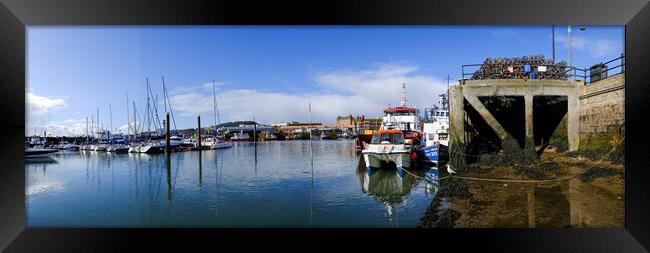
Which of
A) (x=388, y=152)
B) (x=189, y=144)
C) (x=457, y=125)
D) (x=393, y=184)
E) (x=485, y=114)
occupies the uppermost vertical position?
(x=485, y=114)

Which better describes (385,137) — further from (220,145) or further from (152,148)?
(220,145)

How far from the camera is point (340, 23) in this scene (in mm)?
3848

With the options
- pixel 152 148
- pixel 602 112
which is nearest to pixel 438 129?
pixel 602 112

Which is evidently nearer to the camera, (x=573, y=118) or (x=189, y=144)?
(x=573, y=118)

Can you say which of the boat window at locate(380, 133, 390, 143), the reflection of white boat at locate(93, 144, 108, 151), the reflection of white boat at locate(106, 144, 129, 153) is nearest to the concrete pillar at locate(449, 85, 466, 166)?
the boat window at locate(380, 133, 390, 143)

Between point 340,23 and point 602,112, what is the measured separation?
8.65 meters

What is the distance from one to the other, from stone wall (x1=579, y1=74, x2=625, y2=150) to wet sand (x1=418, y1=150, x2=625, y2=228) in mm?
960

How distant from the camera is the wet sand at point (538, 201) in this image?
5055 millimetres

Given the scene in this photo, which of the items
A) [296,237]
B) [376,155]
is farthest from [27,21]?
[376,155]

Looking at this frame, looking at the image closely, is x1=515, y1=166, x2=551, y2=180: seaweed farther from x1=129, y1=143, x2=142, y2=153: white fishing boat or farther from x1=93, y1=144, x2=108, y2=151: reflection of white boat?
x1=93, y1=144, x2=108, y2=151: reflection of white boat

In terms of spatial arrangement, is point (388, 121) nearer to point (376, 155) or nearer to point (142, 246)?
point (376, 155)

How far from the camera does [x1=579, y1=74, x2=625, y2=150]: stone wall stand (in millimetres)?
8766

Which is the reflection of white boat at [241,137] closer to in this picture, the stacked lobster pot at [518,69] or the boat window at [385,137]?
the boat window at [385,137]

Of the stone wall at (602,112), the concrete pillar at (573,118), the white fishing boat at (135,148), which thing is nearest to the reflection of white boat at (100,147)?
the white fishing boat at (135,148)
